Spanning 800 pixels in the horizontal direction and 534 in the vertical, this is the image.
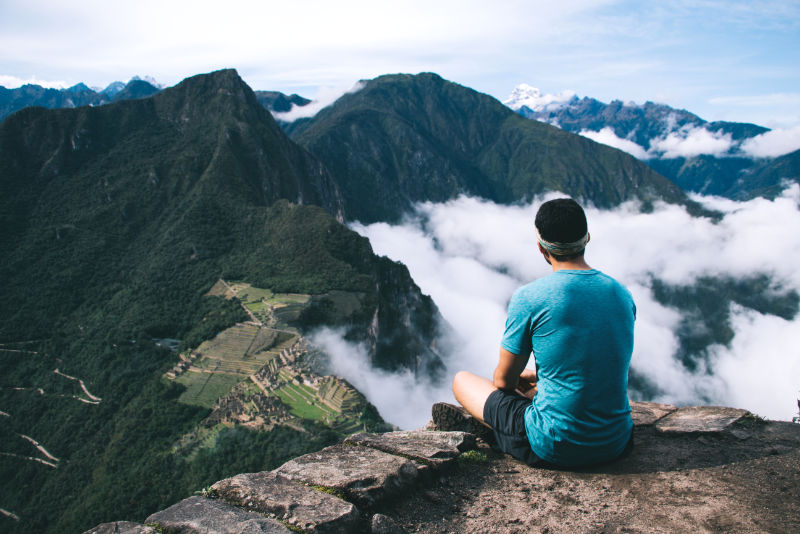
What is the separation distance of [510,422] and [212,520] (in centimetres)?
307

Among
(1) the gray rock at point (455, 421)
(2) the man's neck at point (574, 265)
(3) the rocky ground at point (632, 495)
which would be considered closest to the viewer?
(3) the rocky ground at point (632, 495)

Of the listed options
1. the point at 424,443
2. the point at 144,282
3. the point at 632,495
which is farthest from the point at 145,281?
the point at 632,495

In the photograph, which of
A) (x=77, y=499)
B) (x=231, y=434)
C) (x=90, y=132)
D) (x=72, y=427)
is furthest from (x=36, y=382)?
(x=90, y=132)

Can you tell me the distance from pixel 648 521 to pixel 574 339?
1665 mm

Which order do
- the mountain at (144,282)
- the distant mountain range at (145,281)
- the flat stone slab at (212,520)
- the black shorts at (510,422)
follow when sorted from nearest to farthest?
the flat stone slab at (212,520) → the black shorts at (510,422) → the mountain at (144,282) → the distant mountain range at (145,281)

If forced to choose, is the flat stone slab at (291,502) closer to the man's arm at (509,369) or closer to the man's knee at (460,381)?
the man's arm at (509,369)

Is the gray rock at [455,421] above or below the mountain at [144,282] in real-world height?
above

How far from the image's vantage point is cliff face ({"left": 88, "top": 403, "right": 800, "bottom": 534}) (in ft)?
12.6

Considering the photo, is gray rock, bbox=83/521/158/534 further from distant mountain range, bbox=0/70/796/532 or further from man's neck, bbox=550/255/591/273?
distant mountain range, bbox=0/70/796/532

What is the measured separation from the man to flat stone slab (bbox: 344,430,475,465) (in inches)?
37.2

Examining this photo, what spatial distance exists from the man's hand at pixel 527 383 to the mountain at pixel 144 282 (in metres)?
39.1

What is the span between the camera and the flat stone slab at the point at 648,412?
20.8 feet

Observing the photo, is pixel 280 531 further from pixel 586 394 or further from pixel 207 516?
pixel 586 394

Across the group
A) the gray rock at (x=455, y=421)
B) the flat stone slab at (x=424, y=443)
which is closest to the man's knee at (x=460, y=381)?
the gray rock at (x=455, y=421)
